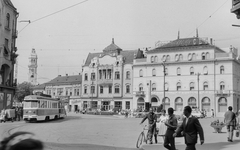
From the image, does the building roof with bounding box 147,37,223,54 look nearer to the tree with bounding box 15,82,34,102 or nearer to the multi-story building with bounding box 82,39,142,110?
the multi-story building with bounding box 82,39,142,110

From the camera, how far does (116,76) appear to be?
258ft

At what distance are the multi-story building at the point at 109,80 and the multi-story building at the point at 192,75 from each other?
3922 mm

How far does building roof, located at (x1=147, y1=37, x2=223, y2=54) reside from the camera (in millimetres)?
66500

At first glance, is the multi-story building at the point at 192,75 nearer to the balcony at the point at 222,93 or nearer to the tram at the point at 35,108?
the balcony at the point at 222,93

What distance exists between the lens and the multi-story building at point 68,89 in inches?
3420

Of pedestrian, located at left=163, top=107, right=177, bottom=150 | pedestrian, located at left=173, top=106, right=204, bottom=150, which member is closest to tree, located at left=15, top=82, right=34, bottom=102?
pedestrian, located at left=163, top=107, right=177, bottom=150


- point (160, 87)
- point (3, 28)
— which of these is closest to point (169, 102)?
point (160, 87)

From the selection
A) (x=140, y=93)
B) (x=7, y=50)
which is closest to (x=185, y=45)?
(x=140, y=93)

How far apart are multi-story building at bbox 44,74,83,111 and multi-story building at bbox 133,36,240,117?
21.4 m

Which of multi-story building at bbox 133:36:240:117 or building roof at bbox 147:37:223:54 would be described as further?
building roof at bbox 147:37:223:54

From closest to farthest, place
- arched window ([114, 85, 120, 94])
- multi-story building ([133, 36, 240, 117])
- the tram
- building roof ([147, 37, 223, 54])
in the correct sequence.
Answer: the tram, multi-story building ([133, 36, 240, 117]), building roof ([147, 37, 223, 54]), arched window ([114, 85, 120, 94])

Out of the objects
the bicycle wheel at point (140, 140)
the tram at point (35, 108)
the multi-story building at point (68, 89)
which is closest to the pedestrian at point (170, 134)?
the bicycle wheel at point (140, 140)

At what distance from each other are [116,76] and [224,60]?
90.9 feet

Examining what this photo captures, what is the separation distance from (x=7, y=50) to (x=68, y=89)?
1974 inches
